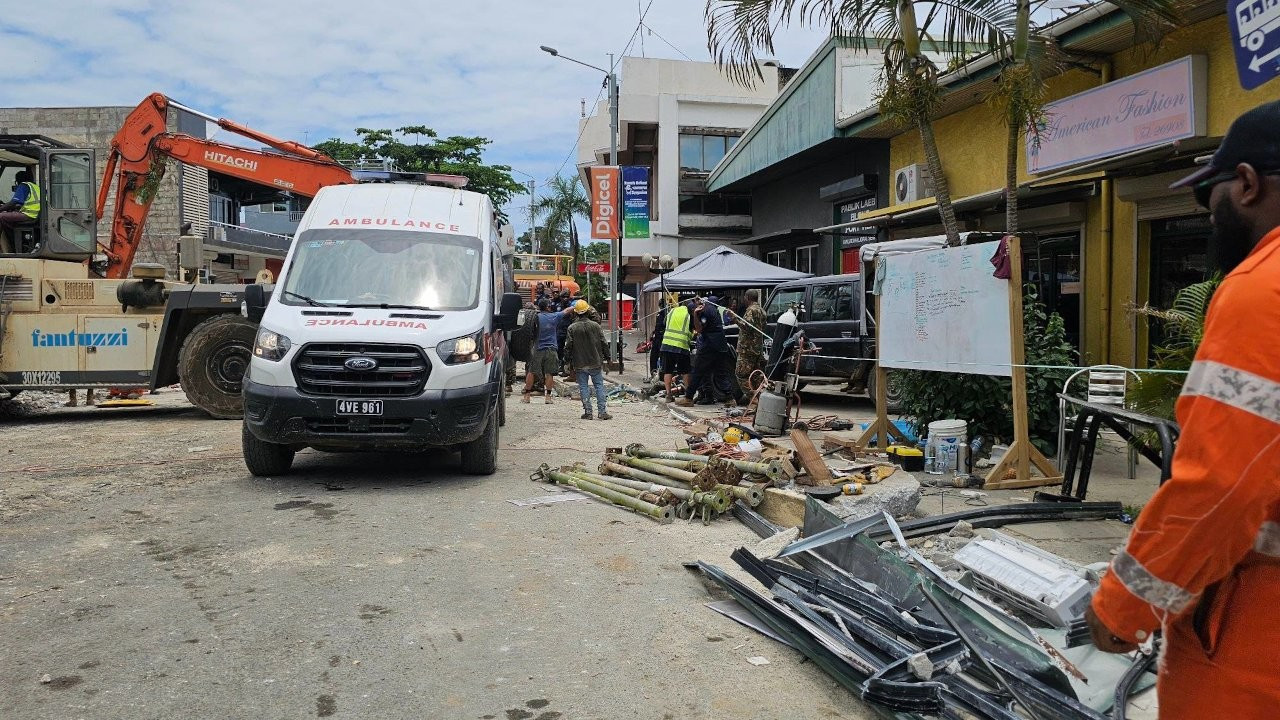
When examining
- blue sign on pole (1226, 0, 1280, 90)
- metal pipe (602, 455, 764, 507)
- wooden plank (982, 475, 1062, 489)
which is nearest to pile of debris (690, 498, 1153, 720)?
metal pipe (602, 455, 764, 507)

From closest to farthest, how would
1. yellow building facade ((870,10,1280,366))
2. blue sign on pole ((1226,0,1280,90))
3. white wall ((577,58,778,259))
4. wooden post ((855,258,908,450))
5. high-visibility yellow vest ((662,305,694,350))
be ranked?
blue sign on pole ((1226,0,1280,90)) → wooden post ((855,258,908,450)) → yellow building facade ((870,10,1280,366)) → high-visibility yellow vest ((662,305,694,350)) → white wall ((577,58,778,259))

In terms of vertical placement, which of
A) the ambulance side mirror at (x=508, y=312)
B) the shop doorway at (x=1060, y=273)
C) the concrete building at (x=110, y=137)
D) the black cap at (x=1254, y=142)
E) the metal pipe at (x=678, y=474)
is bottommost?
the metal pipe at (x=678, y=474)

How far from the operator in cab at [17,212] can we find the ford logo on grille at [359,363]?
7895 mm

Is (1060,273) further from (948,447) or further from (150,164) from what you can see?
(150,164)

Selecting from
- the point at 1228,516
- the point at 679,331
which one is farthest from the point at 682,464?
the point at 679,331

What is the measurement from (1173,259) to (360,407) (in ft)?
33.8

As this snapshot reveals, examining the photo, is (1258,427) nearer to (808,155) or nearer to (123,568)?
(123,568)

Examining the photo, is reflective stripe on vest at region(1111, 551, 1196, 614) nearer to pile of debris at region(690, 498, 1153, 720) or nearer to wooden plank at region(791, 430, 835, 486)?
pile of debris at region(690, 498, 1153, 720)

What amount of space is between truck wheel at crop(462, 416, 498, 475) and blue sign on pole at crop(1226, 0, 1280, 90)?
20.2ft

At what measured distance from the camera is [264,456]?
8273 mm


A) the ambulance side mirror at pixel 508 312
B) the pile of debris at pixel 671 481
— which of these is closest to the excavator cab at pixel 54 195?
the ambulance side mirror at pixel 508 312

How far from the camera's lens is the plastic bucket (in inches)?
324

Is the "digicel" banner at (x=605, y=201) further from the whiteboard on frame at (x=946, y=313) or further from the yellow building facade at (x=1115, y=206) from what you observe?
the whiteboard on frame at (x=946, y=313)

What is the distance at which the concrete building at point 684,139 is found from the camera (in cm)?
3378
